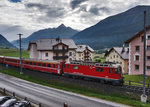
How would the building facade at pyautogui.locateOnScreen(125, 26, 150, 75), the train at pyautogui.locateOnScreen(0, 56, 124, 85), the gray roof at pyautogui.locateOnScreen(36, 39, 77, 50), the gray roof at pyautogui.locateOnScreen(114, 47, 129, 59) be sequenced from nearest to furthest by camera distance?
A: the train at pyautogui.locateOnScreen(0, 56, 124, 85), the building facade at pyautogui.locateOnScreen(125, 26, 150, 75), the gray roof at pyautogui.locateOnScreen(36, 39, 77, 50), the gray roof at pyautogui.locateOnScreen(114, 47, 129, 59)

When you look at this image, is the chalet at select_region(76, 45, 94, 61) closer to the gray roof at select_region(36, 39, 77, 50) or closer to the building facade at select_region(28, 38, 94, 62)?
the building facade at select_region(28, 38, 94, 62)

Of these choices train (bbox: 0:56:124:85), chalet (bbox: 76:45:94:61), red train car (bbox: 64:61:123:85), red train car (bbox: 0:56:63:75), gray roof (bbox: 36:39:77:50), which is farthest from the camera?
chalet (bbox: 76:45:94:61)

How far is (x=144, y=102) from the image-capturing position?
62.7 feet

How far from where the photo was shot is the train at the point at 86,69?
88.8ft

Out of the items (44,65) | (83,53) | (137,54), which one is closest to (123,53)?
(137,54)

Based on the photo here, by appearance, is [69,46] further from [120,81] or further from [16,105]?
[16,105]

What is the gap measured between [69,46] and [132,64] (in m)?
24.7

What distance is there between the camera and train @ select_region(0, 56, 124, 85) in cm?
2706

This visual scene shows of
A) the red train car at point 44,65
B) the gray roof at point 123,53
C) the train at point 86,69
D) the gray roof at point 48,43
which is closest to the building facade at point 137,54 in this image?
the train at point 86,69

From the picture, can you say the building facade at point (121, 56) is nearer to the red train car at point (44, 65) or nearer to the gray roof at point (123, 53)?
the gray roof at point (123, 53)

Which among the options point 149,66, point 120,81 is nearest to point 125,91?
point 120,81

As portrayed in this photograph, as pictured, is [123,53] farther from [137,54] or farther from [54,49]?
[54,49]

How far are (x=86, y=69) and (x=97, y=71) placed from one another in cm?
289

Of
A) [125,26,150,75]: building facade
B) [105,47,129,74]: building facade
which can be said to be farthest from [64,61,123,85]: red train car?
[105,47,129,74]: building facade
